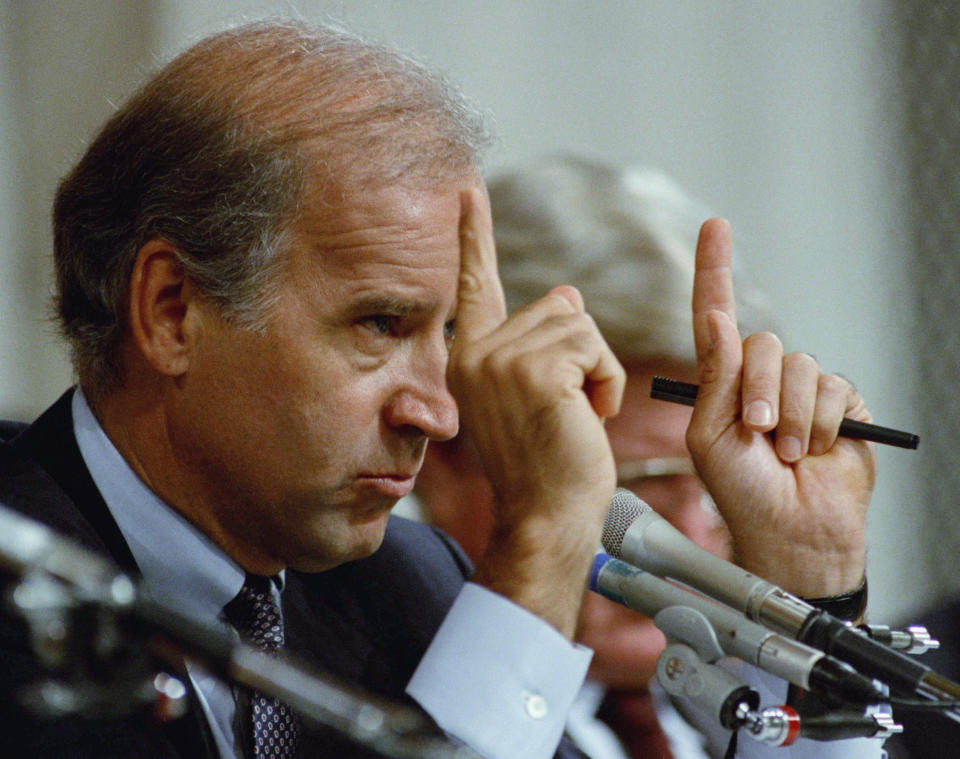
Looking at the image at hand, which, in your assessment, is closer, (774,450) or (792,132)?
(774,450)

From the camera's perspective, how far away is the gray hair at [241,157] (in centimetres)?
167

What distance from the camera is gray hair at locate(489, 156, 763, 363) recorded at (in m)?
2.63

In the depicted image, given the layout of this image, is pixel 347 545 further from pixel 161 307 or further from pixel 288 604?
pixel 161 307

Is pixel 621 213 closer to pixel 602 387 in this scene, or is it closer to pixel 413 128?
pixel 413 128

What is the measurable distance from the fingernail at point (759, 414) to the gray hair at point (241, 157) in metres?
0.54

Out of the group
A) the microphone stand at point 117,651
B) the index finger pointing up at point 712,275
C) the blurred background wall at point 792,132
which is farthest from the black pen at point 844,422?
the blurred background wall at point 792,132

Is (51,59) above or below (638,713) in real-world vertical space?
above

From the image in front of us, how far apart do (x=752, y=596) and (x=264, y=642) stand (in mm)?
731

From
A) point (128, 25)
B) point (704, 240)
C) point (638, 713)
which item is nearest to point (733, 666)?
point (638, 713)

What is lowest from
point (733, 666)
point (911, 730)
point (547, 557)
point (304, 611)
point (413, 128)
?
point (911, 730)

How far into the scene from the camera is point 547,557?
1409mm

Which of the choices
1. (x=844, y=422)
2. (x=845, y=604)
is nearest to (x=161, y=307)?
(x=844, y=422)

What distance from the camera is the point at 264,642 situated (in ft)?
5.65

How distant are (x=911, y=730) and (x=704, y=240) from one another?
1.70 metres
